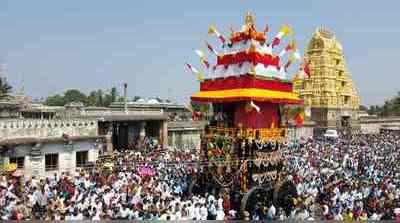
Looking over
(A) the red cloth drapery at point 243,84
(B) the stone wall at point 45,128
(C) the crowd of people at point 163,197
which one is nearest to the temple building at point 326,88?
(C) the crowd of people at point 163,197

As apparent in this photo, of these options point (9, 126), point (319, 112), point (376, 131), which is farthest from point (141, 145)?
point (376, 131)

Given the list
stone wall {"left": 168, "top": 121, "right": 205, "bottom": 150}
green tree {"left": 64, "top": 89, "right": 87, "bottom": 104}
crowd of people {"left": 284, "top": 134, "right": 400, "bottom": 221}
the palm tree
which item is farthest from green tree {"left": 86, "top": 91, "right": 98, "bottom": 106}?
crowd of people {"left": 284, "top": 134, "right": 400, "bottom": 221}

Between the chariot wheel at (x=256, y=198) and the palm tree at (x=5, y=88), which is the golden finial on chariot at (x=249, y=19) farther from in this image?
the palm tree at (x=5, y=88)

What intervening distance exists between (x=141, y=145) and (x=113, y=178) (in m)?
11.4

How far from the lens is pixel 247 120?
16234mm

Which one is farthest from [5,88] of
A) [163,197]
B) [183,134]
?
[163,197]

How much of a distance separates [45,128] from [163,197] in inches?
300

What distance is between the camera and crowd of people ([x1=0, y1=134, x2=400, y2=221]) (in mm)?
13852

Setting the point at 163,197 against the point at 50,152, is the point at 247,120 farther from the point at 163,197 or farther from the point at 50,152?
the point at 50,152

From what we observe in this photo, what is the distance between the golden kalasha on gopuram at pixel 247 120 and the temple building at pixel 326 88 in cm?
4078

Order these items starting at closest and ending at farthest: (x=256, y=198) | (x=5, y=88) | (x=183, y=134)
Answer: (x=256, y=198) < (x=183, y=134) < (x=5, y=88)

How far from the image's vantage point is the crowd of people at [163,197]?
Result: 1385 centimetres

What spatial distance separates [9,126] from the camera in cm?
1981

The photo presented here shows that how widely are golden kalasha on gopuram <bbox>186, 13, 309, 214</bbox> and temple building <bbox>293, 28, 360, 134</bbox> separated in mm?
40780
